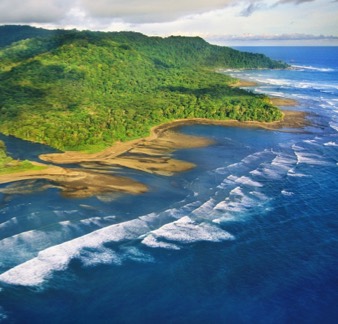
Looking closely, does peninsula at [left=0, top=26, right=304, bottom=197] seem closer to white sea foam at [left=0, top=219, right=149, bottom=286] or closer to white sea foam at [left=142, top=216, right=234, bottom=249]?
white sea foam at [left=0, top=219, right=149, bottom=286]

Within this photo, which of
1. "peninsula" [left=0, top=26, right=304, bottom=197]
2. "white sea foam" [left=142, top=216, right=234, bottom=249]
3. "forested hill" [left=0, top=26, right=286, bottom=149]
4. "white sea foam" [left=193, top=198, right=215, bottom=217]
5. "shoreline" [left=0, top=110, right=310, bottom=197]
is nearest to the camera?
"white sea foam" [left=142, top=216, right=234, bottom=249]

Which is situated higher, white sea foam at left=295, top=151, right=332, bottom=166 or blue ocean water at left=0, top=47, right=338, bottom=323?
white sea foam at left=295, top=151, right=332, bottom=166

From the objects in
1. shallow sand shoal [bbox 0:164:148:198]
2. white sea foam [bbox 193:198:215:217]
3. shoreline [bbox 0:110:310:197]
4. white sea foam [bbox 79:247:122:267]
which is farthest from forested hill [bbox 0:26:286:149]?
white sea foam [bbox 79:247:122:267]

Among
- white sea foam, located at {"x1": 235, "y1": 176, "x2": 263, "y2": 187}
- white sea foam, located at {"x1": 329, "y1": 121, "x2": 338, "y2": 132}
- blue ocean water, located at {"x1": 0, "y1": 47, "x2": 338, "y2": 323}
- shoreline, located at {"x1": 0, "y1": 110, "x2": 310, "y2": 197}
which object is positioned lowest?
blue ocean water, located at {"x1": 0, "y1": 47, "x2": 338, "y2": 323}

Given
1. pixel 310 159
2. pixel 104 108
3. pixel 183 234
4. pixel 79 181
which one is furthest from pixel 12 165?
pixel 310 159

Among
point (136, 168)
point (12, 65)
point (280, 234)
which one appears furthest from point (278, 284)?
point (12, 65)

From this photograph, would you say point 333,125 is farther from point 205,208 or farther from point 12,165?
point 12,165

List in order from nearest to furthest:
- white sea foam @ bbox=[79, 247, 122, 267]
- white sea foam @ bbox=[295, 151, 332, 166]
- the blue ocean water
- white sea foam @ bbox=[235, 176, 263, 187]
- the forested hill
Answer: the blue ocean water < white sea foam @ bbox=[79, 247, 122, 267] < white sea foam @ bbox=[235, 176, 263, 187] < white sea foam @ bbox=[295, 151, 332, 166] < the forested hill
